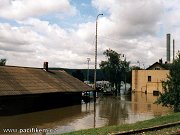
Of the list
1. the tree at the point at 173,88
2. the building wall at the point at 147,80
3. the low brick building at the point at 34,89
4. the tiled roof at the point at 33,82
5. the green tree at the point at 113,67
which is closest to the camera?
the tree at the point at 173,88

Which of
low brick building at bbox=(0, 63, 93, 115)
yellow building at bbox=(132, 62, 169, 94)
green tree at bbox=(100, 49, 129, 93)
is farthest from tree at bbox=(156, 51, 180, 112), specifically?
green tree at bbox=(100, 49, 129, 93)

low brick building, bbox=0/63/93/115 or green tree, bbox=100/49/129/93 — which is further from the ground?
green tree, bbox=100/49/129/93

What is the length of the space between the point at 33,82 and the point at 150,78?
44.6 meters

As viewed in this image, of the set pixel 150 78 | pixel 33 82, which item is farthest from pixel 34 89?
pixel 150 78

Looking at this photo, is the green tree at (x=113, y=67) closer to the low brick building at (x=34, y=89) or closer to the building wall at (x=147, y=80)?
the building wall at (x=147, y=80)

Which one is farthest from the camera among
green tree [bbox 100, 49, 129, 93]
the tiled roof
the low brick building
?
green tree [bbox 100, 49, 129, 93]

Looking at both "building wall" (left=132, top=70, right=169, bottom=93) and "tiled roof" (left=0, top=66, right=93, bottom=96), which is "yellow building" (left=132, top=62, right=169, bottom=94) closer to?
"building wall" (left=132, top=70, right=169, bottom=93)

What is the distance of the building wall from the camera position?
7356cm

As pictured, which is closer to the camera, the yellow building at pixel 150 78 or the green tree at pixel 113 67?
the yellow building at pixel 150 78

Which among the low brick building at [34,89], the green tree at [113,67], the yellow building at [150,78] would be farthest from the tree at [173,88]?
the green tree at [113,67]

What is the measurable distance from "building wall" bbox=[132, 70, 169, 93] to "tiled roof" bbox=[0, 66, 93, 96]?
31.4 meters

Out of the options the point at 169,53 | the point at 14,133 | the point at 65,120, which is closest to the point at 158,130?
the point at 14,133

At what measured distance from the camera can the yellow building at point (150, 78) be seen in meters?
73.6

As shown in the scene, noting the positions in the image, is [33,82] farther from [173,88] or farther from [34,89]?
[173,88]
